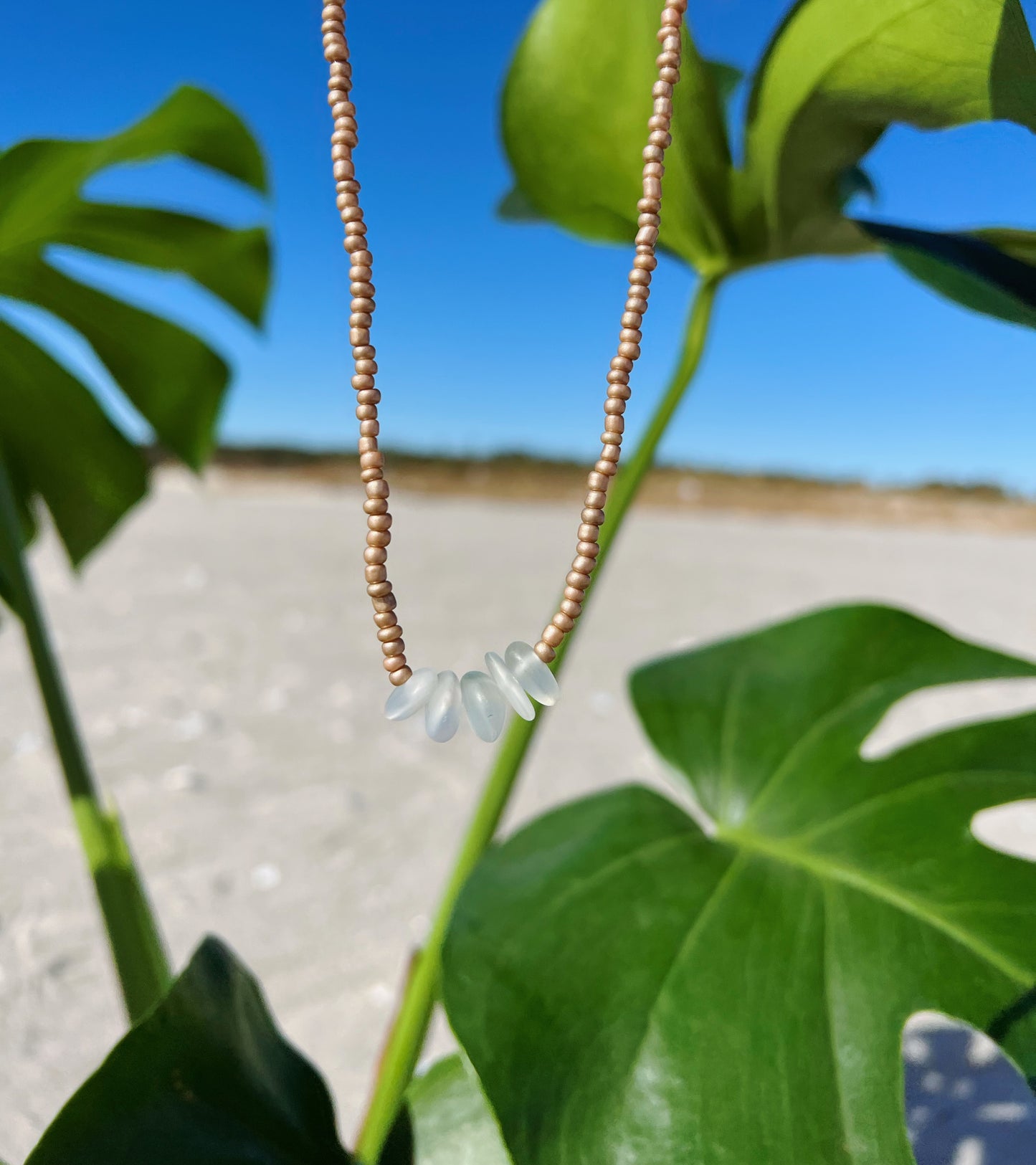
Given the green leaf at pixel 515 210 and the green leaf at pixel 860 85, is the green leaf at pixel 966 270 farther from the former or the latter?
the green leaf at pixel 515 210

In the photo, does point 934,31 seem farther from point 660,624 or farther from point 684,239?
point 660,624

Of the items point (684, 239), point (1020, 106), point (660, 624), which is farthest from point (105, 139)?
point (660, 624)

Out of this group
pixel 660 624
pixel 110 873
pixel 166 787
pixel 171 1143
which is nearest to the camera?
pixel 171 1143

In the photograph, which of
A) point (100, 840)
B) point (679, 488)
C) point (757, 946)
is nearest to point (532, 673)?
point (757, 946)

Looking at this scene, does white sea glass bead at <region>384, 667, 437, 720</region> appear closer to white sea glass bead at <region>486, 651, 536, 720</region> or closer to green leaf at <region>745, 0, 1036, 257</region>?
white sea glass bead at <region>486, 651, 536, 720</region>

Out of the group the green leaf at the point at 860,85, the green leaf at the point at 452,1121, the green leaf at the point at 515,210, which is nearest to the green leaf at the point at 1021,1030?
the green leaf at the point at 452,1121

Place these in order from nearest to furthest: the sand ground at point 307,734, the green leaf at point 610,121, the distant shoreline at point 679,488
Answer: the green leaf at point 610,121 → the sand ground at point 307,734 → the distant shoreline at point 679,488

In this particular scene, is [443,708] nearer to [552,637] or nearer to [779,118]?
[552,637]
